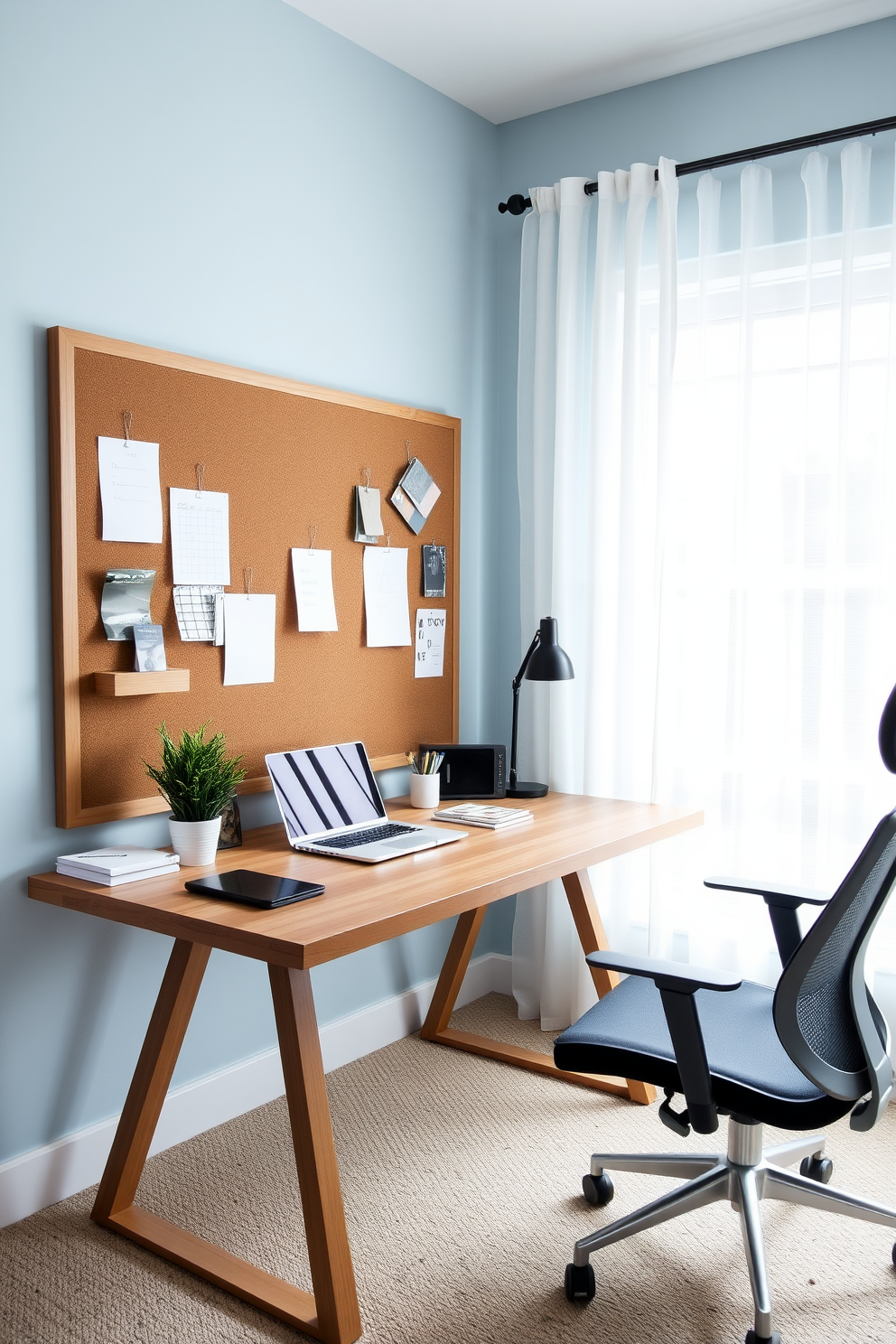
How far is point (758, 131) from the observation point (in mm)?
2803

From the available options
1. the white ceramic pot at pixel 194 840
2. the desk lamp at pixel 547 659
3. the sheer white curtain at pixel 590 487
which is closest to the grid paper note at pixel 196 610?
the white ceramic pot at pixel 194 840

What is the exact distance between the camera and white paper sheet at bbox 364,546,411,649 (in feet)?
Result: 9.34

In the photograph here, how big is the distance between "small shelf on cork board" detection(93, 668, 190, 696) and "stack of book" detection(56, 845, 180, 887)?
0.32 metres

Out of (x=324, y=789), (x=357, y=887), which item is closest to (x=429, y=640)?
(x=324, y=789)

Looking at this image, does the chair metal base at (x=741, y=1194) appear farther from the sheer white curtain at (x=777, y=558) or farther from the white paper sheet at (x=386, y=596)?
the white paper sheet at (x=386, y=596)

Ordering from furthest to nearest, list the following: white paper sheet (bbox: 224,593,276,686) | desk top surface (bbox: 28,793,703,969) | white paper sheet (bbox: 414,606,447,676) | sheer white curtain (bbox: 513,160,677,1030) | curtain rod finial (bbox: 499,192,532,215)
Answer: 1. curtain rod finial (bbox: 499,192,532,215)
2. white paper sheet (bbox: 414,606,447,676)
3. sheer white curtain (bbox: 513,160,677,1030)
4. white paper sheet (bbox: 224,593,276,686)
5. desk top surface (bbox: 28,793,703,969)

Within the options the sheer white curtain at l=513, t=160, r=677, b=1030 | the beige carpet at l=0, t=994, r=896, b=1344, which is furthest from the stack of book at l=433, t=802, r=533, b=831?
the beige carpet at l=0, t=994, r=896, b=1344

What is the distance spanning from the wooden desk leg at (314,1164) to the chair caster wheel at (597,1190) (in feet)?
1.87

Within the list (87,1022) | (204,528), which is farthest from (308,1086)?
(204,528)

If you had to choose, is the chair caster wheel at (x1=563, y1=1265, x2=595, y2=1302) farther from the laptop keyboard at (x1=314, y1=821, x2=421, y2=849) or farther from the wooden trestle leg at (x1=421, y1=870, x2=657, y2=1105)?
the laptop keyboard at (x1=314, y1=821, x2=421, y2=849)

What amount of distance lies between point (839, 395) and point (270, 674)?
155cm

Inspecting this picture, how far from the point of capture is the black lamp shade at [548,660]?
2.78 m

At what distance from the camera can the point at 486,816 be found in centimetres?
258

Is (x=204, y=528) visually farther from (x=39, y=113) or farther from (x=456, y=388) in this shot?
(x=456, y=388)
